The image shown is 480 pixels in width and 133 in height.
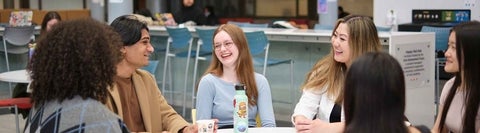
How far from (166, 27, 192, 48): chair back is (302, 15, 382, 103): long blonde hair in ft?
13.3

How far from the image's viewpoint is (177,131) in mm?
3281

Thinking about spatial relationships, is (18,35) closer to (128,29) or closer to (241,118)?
(128,29)

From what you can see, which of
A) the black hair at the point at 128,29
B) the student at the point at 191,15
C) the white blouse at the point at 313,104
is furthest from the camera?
the student at the point at 191,15

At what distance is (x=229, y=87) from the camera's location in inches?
147

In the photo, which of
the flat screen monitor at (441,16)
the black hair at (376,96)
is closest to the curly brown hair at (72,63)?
the black hair at (376,96)

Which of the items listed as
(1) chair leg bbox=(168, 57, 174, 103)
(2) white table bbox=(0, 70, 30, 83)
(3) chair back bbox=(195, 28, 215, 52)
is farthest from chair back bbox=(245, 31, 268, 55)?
(2) white table bbox=(0, 70, 30, 83)

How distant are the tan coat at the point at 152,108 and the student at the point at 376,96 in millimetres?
1472

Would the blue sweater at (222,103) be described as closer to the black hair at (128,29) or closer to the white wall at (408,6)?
the black hair at (128,29)

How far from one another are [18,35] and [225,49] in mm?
5151

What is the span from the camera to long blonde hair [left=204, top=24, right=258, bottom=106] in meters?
3.71

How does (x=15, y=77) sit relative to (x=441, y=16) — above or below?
below

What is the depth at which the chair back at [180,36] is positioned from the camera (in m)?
7.41

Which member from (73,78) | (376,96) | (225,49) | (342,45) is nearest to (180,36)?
(225,49)

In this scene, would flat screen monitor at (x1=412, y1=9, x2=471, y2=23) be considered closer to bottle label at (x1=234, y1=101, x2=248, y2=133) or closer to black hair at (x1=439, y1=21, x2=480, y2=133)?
black hair at (x1=439, y1=21, x2=480, y2=133)
